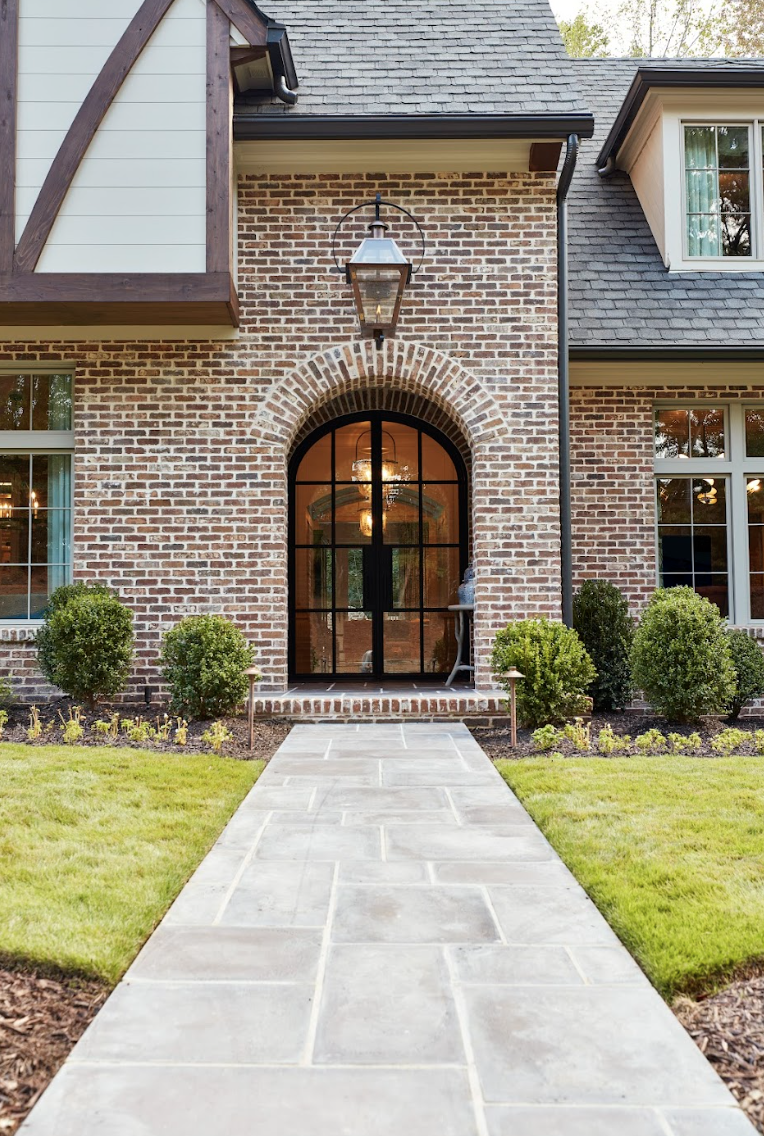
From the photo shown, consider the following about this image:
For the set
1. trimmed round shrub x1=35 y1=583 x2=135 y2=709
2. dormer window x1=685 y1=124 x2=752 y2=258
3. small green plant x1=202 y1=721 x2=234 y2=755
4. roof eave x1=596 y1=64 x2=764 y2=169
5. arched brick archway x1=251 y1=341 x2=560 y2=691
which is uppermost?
roof eave x1=596 y1=64 x2=764 y2=169

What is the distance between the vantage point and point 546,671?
244 inches

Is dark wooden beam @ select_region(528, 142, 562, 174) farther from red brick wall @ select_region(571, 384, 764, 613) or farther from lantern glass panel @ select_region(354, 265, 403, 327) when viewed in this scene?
red brick wall @ select_region(571, 384, 764, 613)

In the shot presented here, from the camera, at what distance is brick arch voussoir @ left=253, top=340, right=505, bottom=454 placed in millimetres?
7273

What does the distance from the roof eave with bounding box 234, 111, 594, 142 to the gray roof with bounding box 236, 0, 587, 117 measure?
0.11 metres

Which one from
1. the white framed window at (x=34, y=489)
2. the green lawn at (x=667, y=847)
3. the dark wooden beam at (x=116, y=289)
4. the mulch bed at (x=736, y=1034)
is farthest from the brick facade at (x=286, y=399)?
the mulch bed at (x=736, y=1034)

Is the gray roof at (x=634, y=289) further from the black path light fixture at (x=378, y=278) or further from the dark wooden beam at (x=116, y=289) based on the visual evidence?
the dark wooden beam at (x=116, y=289)

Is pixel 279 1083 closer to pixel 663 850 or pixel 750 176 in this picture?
pixel 663 850

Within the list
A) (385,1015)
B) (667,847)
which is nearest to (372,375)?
(667,847)

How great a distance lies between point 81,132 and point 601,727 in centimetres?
585

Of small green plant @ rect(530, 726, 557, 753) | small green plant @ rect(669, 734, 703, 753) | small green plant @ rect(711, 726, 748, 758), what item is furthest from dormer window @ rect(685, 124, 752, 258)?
small green plant @ rect(530, 726, 557, 753)

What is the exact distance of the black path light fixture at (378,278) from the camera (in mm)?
6422

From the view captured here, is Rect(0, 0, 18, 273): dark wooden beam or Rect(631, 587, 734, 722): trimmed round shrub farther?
Rect(0, 0, 18, 273): dark wooden beam

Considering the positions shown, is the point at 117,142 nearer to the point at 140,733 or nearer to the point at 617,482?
the point at 140,733

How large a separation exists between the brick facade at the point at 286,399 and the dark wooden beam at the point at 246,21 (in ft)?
Result: 3.37
